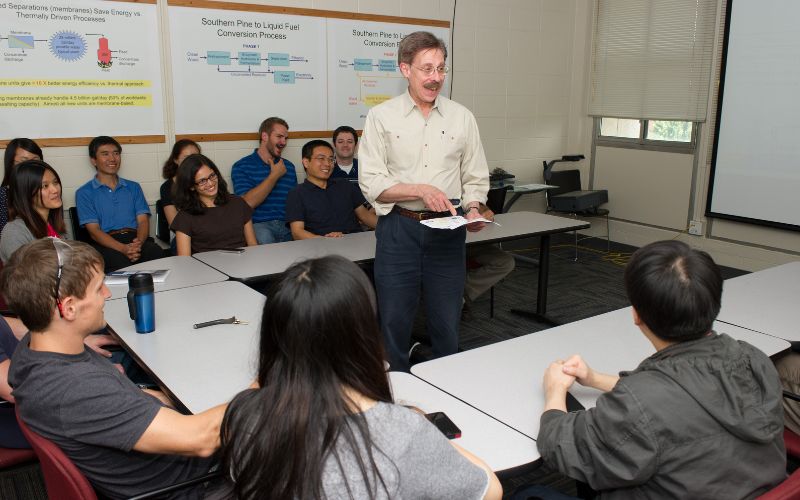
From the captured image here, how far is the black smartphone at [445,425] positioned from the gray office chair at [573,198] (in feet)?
16.1

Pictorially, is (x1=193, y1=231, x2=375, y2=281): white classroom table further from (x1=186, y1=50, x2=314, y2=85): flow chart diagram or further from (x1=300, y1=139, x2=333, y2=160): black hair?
(x1=186, y1=50, x2=314, y2=85): flow chart diagram

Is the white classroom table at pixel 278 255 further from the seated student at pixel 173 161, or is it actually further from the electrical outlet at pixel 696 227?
the electrical outlet at pixel 696 227

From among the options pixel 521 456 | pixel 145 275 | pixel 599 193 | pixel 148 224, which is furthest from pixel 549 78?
pixel 521 456

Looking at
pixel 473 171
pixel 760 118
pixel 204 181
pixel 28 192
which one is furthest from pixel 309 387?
pixel 760 118

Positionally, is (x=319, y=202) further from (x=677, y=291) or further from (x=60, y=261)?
(x=677, y=291)

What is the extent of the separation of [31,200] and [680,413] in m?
2.92

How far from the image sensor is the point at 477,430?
1594 millimetres

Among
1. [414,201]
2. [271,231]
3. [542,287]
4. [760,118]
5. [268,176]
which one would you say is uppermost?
[760,118]

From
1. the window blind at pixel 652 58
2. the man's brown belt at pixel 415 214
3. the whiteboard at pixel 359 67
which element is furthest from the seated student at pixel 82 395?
the window blind at pixel 652 58

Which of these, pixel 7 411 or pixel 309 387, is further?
pixel 7 411

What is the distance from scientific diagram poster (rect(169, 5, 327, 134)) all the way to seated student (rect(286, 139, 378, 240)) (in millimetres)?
964

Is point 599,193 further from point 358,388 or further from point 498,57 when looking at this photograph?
point 358,388

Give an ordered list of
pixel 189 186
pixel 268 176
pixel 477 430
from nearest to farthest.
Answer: pixel 477 430 → pixel 189 186 → pixel 268 176

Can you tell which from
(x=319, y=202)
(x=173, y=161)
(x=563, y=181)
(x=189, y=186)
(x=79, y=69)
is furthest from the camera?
(x=563, y=181)
